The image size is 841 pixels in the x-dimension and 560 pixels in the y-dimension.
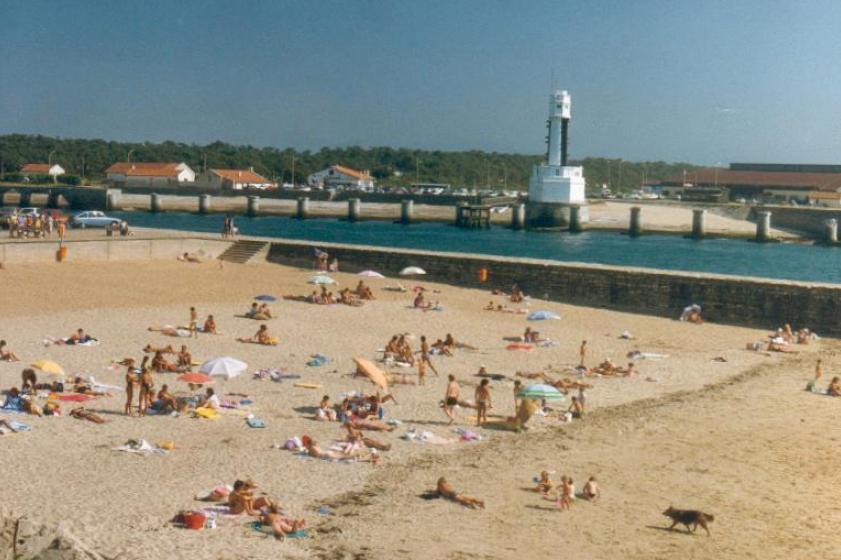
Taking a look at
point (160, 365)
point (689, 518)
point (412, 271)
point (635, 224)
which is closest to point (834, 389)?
point (689, 518)

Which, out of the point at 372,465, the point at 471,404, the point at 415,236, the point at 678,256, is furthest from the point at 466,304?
the point at 415,236

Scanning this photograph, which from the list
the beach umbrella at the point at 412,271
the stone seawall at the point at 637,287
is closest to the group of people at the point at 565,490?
the stone seawall at the point at 637,287

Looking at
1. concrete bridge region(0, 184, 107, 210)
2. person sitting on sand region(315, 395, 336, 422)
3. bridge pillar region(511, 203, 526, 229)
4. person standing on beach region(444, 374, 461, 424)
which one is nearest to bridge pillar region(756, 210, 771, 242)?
bridge pillar region(511, 203, 526, 229)

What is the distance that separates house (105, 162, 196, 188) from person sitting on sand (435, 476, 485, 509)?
312 ft

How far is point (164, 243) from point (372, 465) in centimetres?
2382

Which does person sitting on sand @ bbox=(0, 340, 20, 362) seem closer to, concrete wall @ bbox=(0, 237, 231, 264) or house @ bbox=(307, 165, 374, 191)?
concrete wall @ bbox=(0, 237, 231, 264)

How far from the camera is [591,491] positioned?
12.2m

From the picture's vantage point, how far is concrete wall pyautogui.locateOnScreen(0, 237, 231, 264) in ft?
102

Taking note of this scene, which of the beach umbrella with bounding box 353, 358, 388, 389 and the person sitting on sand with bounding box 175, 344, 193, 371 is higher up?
the beach umbrella with bounding box 353, 358, 388, 389

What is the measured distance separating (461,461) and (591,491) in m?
2.13

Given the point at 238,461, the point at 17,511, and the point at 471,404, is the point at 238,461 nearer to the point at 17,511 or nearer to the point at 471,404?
the point at 17,511

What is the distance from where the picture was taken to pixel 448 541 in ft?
34.9

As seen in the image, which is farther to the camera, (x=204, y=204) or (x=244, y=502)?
(x=204, y=204)

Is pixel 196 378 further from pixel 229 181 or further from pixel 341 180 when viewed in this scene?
pixel 341 180
